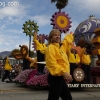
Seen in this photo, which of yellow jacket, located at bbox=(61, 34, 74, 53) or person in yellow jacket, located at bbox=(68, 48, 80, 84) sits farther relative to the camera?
person in yellow jacket, located at bbox=(68, 48, 80, 84)

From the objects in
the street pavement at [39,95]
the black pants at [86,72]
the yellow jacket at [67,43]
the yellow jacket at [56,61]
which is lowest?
the street pavement at [39,95]

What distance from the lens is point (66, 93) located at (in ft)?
11.7

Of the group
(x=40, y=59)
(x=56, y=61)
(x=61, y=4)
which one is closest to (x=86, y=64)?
(x=40, y=59)

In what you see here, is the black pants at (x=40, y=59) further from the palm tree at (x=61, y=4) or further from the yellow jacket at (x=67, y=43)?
the palm tree at (x=61, y=4)

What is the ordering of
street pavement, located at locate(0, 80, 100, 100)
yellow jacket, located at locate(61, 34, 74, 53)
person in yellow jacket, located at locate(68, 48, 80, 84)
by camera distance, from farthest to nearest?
person in yellow jacket, located at locate(68, 48, 80, 84)
street pavement, located at locate(0, 80, 100, 100)
yellow jacket, located at locate(61, 34, 74, 53)

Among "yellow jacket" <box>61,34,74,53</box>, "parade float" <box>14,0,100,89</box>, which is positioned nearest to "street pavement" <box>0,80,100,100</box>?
"parade float" <box>14,0,100,89</box>

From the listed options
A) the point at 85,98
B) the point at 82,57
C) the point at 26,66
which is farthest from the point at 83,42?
the point at 26,66

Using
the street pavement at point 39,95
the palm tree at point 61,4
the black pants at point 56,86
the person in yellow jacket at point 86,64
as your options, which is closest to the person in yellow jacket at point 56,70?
the black pants at point 56,86


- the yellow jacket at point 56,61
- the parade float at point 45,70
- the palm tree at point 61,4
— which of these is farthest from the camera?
the palm tree at point 61,4

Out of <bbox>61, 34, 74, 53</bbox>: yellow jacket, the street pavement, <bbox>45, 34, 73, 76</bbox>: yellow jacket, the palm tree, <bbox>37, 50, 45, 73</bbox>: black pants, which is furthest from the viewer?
the palm tree

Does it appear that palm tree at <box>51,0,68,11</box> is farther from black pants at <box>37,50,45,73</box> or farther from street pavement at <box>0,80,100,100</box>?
street pavement at <box>0,80,100,100</box>

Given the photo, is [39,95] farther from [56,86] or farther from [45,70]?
[56,86]

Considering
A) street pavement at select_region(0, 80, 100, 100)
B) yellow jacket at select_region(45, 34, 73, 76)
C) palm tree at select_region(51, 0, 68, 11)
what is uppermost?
palm tree at select_region(51, 0, 68, 11)

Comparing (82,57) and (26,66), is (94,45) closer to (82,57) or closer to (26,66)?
(82,57)
